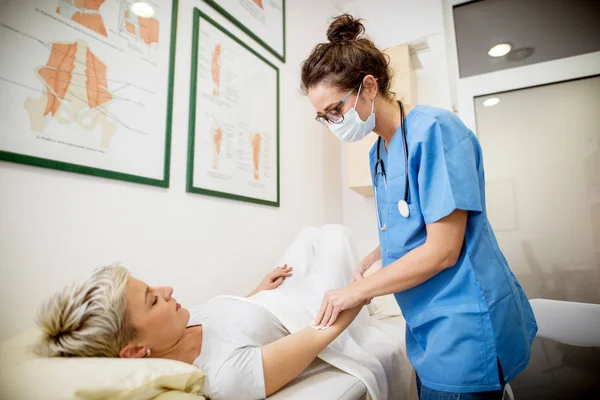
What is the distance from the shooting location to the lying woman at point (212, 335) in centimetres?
80

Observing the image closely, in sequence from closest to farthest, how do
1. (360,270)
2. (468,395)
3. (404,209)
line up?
(468,395) < (404,209) < (360,270)

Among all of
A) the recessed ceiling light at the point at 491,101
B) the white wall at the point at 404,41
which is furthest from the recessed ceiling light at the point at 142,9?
the recessed ceiling light at the point at 491,101

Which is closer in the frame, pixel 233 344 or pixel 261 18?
pixel 233 344

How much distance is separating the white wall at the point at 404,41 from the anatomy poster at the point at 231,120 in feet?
3.13

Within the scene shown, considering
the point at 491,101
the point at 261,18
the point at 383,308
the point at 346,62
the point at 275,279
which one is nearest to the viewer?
the point at 346,62

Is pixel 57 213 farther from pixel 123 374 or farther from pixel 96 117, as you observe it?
pixel 123 374

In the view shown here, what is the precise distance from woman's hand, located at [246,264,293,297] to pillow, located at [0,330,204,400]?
69 cm

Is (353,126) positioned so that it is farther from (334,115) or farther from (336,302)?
(336,302)

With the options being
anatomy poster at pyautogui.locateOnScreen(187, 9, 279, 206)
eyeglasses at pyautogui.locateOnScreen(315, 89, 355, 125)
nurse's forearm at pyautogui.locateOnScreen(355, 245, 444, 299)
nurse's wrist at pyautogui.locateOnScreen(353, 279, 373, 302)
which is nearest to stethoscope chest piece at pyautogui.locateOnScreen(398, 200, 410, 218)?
nurse's forearm at pyautogui.locateOnScreen(355, 245, 444, 299)

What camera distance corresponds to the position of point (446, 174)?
80cm

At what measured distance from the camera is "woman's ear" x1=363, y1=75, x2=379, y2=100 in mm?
1003

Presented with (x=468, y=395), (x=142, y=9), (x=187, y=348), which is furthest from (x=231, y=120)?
(x=468, y=395)

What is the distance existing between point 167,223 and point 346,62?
911 mm

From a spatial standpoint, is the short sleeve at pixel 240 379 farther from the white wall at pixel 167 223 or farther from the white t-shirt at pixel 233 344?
the white wall at pixel 167 223
